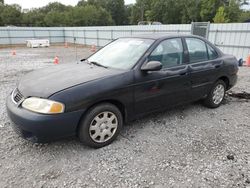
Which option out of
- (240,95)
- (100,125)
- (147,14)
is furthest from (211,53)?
(147,14)

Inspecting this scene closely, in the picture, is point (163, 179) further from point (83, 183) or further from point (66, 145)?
point (66, 145)

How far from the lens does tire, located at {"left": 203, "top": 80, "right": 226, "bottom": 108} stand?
4.53 m

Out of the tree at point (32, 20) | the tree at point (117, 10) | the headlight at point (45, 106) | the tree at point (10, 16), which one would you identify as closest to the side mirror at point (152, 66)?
the headlight at point (45, 106)

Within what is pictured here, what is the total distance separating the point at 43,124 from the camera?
2.59 m

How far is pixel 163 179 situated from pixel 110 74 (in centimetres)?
156

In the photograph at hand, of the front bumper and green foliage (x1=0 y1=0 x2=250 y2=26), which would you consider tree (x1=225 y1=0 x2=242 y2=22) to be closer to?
green foliage (x1=0 y1=0 x2=250 y2=26)

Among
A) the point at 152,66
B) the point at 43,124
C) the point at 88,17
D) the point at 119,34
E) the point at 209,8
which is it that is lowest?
the point at 43,124

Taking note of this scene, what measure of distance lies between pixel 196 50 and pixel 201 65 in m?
0.30

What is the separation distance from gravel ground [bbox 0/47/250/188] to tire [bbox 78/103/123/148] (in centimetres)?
13

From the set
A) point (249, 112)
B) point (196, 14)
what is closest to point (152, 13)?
point (196, 14)

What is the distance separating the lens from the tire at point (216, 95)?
178 inches

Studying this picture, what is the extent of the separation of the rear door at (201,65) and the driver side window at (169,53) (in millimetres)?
237

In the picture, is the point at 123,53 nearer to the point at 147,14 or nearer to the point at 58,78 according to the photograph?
the point at 58,78

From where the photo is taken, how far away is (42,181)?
249 centimetres
